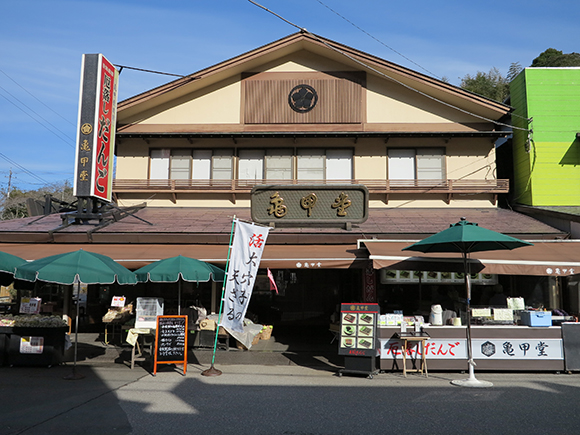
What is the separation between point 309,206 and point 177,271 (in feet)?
20.4

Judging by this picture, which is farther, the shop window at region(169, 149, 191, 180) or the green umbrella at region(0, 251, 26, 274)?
the shop window at region(169, 149, 191, 180)

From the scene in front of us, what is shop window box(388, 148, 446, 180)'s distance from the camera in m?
16.6

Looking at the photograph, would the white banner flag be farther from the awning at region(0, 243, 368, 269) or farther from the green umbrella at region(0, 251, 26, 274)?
the green umbrella at region(0, 251, 26, 274)

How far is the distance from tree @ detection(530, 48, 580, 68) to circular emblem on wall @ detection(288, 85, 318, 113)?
1073 inches

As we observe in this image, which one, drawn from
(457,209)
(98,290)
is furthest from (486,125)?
(98,290)

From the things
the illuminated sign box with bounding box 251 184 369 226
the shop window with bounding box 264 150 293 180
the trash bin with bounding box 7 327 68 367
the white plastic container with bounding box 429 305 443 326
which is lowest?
the trash bin with bounding box 7 327 68 367

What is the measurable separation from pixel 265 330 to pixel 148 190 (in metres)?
6.59

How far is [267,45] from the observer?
1669 cm

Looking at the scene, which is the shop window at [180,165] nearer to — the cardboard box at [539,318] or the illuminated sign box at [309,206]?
the illuminated sign box at [309,206]

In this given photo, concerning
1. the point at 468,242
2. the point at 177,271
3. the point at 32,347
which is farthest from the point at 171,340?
the point at 468,242

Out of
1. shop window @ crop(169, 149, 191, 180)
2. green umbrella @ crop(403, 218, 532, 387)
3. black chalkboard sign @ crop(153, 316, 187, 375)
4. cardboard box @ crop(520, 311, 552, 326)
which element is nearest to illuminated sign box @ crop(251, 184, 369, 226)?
green umbrella @ crop(403, 218, 532, 387)

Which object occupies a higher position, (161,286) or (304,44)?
(304,44)

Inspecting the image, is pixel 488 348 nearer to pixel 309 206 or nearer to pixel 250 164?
pixel 309 206

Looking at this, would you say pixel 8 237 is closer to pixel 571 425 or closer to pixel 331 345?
pixel 331 345
